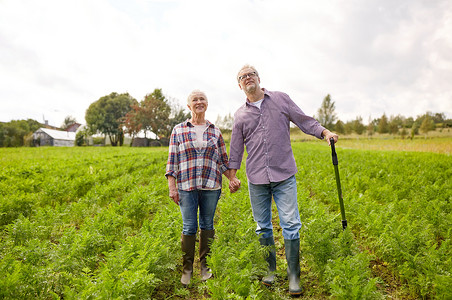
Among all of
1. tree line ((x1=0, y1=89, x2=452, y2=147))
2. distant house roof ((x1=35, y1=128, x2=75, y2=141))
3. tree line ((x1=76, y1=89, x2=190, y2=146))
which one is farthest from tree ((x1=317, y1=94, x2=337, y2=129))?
distant house roof ((x1=35, y1=128, x2=75, y2=141))

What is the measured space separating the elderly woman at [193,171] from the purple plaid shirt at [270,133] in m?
0.34

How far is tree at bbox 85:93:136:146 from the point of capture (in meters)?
49.8

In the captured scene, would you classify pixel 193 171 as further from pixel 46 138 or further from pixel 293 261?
pixel 46 138

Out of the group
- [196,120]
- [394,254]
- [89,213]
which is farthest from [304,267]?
[89,213]

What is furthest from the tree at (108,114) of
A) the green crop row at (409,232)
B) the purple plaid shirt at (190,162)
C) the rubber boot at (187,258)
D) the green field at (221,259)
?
the rubber boot at (187,258)

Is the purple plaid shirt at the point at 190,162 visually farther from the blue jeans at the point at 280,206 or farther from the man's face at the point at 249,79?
the man's face at the point at 249,79

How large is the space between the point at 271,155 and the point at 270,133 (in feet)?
0.87

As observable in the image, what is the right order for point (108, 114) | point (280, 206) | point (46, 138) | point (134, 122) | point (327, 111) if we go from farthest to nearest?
point (327, 111), point (108, 114), point (46, 138), point (134, 122), point (280, 206)

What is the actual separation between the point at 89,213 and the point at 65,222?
0.46 meters

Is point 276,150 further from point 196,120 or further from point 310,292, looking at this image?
point 310,292

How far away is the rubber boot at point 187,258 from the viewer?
3.27 m

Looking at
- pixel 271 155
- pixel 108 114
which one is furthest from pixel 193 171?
pixel 108 114

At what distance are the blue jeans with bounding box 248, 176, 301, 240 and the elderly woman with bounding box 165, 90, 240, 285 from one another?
0.37 metres

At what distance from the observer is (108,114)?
168 ft
